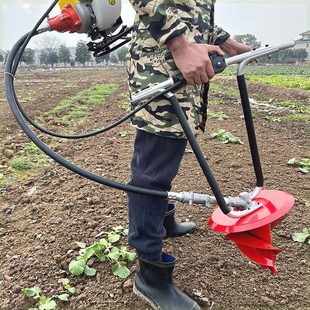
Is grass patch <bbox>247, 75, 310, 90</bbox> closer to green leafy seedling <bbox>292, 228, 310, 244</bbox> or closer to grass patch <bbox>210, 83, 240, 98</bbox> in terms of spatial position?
grass patch <bbox>210, 83, 240, 98</bbox>

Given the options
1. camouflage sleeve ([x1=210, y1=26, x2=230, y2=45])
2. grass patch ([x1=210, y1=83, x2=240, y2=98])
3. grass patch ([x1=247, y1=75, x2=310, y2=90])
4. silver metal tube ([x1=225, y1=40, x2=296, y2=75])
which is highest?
camouflage sleeve ([x1=210, y1=26, x2=230, y2=45])

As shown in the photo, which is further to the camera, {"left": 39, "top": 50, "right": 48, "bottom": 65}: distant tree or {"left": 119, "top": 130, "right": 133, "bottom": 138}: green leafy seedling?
{"left": 39, "top": 50, "right": 48, "bottom": 65}: distant tree

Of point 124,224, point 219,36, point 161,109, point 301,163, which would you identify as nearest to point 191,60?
point 161,109

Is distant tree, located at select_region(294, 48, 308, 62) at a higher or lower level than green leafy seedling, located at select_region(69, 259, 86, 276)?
lower

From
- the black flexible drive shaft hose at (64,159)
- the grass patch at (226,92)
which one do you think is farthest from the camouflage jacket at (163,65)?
the grass patch at (226,92)

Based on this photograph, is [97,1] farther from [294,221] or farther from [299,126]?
[299,126]

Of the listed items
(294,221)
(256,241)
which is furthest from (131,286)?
(294,221)

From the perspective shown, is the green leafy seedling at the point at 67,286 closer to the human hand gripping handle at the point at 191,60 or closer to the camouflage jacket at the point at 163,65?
the camouflage jacket at the point at 163,65

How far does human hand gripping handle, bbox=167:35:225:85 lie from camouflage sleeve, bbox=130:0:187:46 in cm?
3

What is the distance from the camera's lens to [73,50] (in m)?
64.4

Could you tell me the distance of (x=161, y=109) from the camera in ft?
5.17

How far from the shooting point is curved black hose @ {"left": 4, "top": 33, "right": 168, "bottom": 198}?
152 cm

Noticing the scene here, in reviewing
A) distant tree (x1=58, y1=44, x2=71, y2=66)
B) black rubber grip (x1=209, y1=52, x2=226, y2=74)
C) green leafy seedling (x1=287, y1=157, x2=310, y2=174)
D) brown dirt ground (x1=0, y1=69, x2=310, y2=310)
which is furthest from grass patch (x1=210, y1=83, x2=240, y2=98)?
distant tree (x1=58, y1=44, x2=71, y2=66)

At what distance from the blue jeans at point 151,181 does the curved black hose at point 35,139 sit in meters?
0.12
